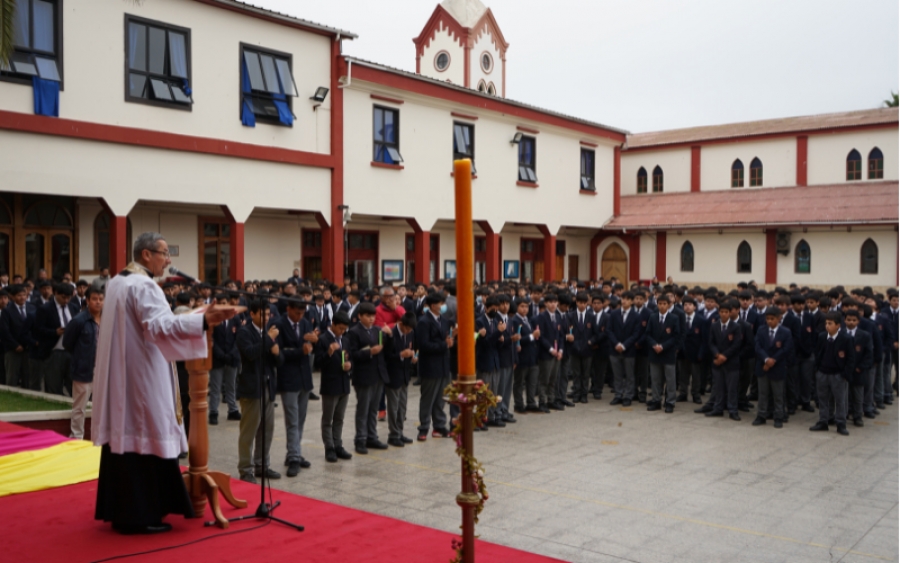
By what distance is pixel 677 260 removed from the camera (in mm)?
32781

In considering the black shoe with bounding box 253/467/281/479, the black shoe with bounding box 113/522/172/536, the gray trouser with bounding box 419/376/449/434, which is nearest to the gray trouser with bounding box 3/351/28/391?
the black shoe with bounding box 253/467/281/479

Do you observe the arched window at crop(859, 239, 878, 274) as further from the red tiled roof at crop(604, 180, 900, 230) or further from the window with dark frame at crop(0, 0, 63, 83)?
the window with dark frame at crop(0, 0, 63, 83)

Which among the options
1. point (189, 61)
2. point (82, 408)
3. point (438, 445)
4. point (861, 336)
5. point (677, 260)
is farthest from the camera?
point (677, 260)

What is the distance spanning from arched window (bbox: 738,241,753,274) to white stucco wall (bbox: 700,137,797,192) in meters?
3.56

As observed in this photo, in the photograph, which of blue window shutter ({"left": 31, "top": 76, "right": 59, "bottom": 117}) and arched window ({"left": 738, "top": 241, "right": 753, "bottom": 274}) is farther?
arched window ({"left": 738, "top": 241, "right": 753, "bottom": 274})

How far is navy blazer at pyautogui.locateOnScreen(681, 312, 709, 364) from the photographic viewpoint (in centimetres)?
1325

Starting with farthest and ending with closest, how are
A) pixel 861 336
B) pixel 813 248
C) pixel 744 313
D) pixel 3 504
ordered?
pixel 813 248
pixel 744 313
pixel 861 336
pixel 3 504

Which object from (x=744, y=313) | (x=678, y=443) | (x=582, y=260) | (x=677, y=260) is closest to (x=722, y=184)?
(x=677, y=260)

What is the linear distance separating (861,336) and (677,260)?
21.8 meters

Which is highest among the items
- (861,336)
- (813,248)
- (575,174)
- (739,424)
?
(575,174)

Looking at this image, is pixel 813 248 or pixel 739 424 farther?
pixel 813 248

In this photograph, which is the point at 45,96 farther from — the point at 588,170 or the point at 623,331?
the point at 588,170

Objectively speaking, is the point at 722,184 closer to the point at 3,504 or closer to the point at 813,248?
the point at 813,248

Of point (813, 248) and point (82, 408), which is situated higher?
point (813, 248)
